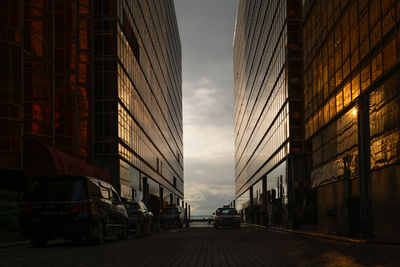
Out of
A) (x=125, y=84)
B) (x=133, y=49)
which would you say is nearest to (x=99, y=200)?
(x=125, y=84)

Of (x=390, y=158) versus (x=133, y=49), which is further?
(x=133, y=49)

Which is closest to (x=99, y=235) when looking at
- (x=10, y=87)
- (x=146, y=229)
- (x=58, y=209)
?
(x=58, y=209)

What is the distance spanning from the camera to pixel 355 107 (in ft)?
72.9

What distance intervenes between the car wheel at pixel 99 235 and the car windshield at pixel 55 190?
1.33m

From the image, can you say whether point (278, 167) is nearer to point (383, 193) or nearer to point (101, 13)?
point (101, 13)

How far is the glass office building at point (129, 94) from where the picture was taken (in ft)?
155

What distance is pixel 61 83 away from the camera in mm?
42438

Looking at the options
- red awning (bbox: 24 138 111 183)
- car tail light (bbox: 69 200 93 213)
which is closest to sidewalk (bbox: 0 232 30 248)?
car tail light (bbox: 69 200 93 213)

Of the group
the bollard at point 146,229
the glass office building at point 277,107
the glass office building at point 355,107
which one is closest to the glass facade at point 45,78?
the bollard at point 146,229

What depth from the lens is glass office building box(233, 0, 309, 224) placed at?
4994 cm

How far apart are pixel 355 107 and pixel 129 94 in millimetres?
33559

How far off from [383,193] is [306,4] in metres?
20.5

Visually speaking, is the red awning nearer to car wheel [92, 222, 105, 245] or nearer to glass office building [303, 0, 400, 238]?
car wheel [92, 222, 105, 245]

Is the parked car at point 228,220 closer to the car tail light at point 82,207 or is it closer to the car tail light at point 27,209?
the car tail light at point 82,207
